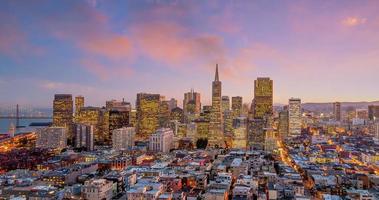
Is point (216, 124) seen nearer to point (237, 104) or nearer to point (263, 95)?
point (263, 95)

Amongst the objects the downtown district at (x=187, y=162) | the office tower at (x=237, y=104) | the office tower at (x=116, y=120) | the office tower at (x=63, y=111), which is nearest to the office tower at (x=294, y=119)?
the downtown district at (x=187, y=162)

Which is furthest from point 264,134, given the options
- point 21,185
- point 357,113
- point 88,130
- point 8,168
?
point 357,113

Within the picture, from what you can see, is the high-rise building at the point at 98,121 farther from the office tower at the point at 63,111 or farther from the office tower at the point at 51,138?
the office tower at the point at 51,138

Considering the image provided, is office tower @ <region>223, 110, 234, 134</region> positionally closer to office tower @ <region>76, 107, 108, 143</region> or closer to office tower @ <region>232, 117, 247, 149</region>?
office tower @ <region>232, 117, 247, 149</region>

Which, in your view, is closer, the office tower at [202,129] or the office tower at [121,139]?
the office tower at [121,139]

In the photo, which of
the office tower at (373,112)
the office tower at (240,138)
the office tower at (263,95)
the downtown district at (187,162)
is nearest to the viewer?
the downtown district at (187,162)

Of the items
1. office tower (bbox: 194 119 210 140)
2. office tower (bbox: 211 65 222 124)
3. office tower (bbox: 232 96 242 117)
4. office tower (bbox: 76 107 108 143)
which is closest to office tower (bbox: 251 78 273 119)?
office tower (bbox: 211 65 222 124)

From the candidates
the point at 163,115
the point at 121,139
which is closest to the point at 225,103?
the point at 163,115
